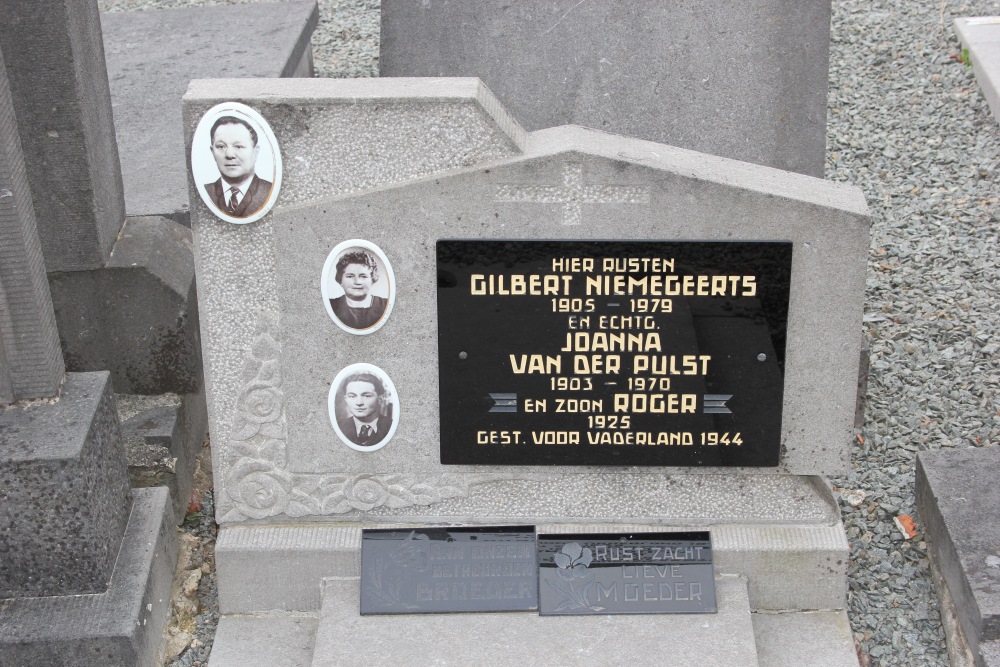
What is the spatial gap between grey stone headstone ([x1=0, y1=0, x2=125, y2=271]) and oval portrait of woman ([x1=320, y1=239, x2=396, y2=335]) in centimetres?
122

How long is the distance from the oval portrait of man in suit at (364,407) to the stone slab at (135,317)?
1044 mm

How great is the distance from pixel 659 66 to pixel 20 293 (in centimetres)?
286

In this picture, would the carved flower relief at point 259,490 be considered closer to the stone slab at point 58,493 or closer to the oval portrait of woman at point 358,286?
the stone slab at point 58,493

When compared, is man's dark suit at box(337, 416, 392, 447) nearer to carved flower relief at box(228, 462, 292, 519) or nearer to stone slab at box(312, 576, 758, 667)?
carved flower relief at box(228, 462, 292, 519)

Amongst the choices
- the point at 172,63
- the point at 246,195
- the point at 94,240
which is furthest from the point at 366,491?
the point at 172,63

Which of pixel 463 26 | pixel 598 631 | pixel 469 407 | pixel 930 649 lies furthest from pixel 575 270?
pixel 463 26

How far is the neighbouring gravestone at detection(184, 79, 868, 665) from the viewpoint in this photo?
3326 mm

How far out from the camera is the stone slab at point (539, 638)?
345cm

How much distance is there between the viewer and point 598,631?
11.6 feet

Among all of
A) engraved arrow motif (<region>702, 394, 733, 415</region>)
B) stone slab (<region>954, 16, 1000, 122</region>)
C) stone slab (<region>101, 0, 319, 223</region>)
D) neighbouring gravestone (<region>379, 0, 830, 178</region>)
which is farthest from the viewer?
stone slab (<region>954, 16, 1000, 122</region>)

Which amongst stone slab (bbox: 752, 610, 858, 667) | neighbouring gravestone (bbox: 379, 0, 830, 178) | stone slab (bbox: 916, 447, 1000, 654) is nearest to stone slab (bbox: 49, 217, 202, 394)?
neighbouring gravestone (bbox: 379, 0, 830, 178)

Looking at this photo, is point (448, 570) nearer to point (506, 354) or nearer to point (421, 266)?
point (506, 354)

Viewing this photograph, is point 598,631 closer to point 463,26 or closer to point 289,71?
point 463,26

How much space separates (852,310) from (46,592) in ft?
8.39
